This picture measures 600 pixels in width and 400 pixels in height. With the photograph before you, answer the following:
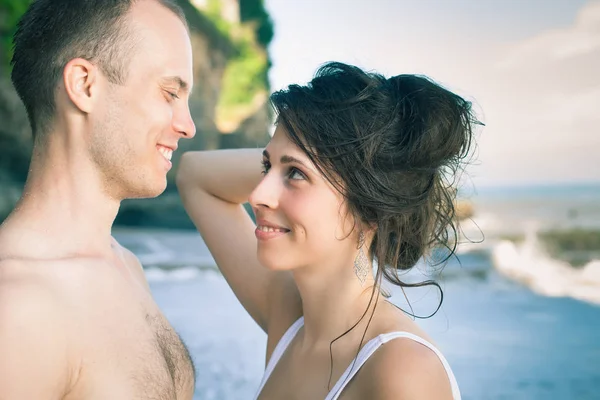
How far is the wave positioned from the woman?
862cm

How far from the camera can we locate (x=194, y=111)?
1850 cm

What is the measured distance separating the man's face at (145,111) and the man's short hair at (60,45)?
0.03 metres

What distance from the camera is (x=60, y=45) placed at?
1685 millimetres

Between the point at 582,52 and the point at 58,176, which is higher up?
the point at 58,176

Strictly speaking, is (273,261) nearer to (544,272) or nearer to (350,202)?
(350,202)

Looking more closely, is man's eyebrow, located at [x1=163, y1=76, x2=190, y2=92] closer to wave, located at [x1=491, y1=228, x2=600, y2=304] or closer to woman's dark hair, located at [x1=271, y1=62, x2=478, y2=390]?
woman's dark hair, located at [x1=271, y1=62, x2=478, y2=390]

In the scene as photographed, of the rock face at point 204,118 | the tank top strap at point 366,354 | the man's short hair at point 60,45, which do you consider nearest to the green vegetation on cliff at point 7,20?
the rock face at point 204,118

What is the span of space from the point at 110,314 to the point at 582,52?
22676 millimetres

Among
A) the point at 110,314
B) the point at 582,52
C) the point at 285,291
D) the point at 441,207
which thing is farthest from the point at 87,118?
the point at 582,52

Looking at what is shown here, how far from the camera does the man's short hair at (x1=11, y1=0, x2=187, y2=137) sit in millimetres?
1686

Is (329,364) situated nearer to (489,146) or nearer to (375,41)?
(489,146)

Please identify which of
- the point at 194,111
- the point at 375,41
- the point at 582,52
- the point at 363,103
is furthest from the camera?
the point at 375,41

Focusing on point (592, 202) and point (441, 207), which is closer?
point (441, 207)

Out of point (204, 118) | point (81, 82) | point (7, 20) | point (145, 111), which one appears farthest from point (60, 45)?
point (204, 118)
